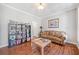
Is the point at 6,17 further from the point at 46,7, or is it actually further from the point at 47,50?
the point at 47,50

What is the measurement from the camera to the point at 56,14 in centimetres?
196

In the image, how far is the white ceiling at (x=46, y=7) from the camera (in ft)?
6.12

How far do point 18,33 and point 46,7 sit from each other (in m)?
0.87

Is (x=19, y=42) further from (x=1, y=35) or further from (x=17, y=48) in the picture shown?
(x=1, y=35)

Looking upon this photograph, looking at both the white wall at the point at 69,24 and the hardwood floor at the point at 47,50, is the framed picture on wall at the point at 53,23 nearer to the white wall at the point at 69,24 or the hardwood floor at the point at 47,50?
the white wall at the point at 69,24

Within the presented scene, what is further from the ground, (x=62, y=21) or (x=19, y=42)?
(x=62, y=21)

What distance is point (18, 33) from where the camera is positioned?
1.91 meters

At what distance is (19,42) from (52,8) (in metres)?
1.08

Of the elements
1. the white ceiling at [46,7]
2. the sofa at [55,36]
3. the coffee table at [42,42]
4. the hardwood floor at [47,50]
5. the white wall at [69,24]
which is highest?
the white ceiling at [46,7]

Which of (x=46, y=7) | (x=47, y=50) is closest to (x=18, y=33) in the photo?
(x=47, y=50)

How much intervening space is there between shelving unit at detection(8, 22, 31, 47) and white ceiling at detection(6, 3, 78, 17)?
365mm

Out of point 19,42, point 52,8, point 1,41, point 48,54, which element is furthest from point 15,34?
point 52,8

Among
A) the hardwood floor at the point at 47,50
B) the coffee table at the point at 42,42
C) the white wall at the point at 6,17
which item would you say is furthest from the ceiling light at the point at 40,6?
the hardwood floor at the point at 47,50

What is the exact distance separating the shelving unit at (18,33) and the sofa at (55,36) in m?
0.33
